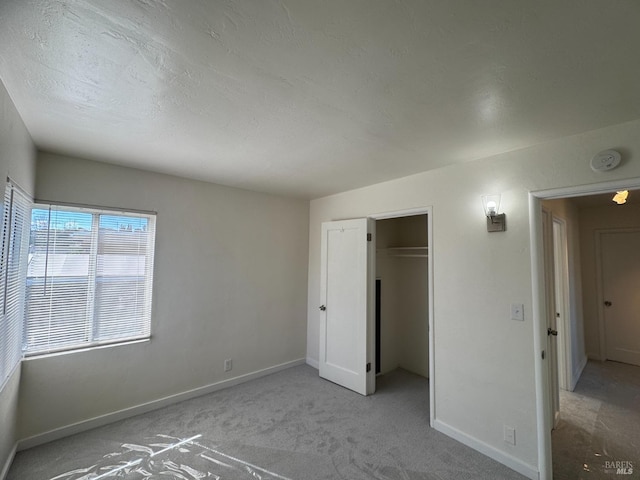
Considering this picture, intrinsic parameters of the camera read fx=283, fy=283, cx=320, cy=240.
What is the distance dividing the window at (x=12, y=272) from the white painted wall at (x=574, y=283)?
186 inches

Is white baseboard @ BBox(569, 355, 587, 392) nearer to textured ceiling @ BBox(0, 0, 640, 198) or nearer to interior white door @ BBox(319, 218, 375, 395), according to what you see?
interior white door @ BBox(319, 218, 375, 395)

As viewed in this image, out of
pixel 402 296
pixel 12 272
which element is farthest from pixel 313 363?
pixel 12 272

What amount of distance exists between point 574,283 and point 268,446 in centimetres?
447

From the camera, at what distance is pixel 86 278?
2623mm

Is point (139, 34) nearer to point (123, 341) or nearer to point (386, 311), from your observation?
point (123, 341)

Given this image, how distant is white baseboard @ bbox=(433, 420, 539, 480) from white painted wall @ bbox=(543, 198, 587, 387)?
6.61 ft

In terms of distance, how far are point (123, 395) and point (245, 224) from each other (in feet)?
7.14

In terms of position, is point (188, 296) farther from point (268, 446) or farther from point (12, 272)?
point (268, 446)

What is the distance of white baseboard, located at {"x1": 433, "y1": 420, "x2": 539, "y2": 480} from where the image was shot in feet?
6.76

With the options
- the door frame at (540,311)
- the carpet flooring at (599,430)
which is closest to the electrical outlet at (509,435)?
the door frame at (540,311)

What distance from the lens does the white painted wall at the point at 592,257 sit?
4367 millimetres

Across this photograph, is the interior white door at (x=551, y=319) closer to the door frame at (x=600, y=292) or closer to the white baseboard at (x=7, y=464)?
the door frame at (x=600, y=292)

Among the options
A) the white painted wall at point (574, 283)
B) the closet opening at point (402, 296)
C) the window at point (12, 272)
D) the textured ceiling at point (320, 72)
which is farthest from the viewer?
the closet opening at point (402, 296)

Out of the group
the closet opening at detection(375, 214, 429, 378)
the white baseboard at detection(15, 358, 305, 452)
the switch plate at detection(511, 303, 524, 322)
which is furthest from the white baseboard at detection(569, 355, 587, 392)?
the white baseboard at detection(15, 358, 305, 452)
